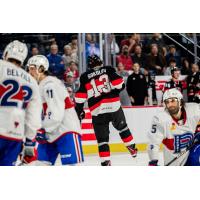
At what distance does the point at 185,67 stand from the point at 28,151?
5.46 ft

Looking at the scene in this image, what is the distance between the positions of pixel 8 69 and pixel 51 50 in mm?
463

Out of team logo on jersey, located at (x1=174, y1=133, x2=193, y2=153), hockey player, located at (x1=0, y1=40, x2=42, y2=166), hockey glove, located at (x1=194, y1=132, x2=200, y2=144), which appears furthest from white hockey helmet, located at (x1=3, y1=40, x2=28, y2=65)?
hockey glove, located at (x1=194, y1=132, x2=200, y2=144)

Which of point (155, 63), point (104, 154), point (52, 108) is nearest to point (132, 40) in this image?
point (155, 63)

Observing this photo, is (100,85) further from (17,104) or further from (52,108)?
(17,104)

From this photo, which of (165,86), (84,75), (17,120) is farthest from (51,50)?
(165,86)

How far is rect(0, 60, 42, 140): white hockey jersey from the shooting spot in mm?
5297

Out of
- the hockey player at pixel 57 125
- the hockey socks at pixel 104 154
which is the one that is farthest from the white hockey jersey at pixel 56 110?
the hockey socks at pixel 104 154

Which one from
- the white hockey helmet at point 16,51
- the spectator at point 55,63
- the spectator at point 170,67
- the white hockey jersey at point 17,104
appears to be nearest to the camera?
the white hockey jersey at point 17,104

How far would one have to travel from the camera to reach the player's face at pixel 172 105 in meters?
5.66

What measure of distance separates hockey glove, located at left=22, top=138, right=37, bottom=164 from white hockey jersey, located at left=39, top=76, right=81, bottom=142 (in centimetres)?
18

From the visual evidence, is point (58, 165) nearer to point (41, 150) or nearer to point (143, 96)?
point (41, 150)

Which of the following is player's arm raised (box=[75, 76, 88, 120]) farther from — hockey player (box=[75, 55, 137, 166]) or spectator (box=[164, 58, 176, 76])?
spectator (box=[164, 58, 176, 76])

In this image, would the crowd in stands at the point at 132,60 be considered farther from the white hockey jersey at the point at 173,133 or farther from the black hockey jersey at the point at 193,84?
the white hockey jersey at the point at 173,133

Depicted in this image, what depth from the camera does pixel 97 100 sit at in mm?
5609
